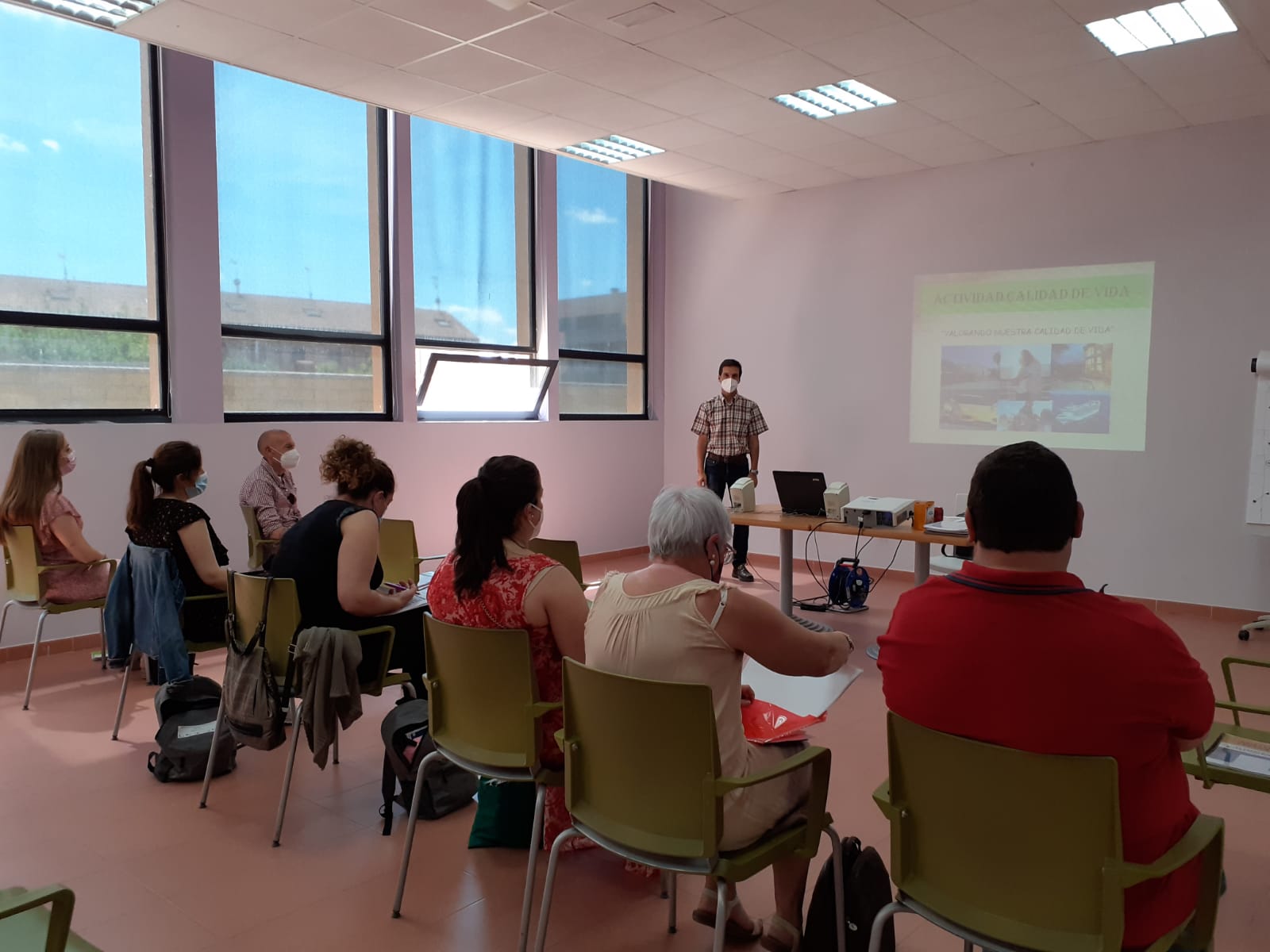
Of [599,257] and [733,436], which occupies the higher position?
[599,257]

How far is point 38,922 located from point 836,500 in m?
4.10

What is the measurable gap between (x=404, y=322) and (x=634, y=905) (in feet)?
15.4

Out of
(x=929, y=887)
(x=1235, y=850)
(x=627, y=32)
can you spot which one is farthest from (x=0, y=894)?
(x=627, y=32)

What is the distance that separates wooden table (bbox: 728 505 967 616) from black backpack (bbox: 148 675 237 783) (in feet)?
7.53

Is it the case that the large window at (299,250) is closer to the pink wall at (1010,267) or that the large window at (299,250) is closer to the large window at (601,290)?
A: the large window at (601,290)

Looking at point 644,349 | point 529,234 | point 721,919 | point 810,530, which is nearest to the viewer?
point 721,919

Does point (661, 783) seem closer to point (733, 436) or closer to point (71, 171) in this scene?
point (71, 171)

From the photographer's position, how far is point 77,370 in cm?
493

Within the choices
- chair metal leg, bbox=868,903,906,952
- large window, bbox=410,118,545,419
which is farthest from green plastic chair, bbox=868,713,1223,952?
large window, bbox=410,118,545,419

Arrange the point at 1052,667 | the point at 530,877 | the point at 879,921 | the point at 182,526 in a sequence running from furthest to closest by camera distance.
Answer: the point at 182,526, the point at 530,877, the point at 879,921, the point at 1052,667

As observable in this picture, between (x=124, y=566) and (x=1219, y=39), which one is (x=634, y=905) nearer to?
(x=124, y=566)

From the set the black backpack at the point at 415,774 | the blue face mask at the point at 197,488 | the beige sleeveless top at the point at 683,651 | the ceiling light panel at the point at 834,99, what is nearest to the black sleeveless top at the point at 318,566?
the black backpack at the point at 415,774

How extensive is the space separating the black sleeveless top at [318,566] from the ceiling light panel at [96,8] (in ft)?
8.18

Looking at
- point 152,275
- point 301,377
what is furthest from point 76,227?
point 301,377
